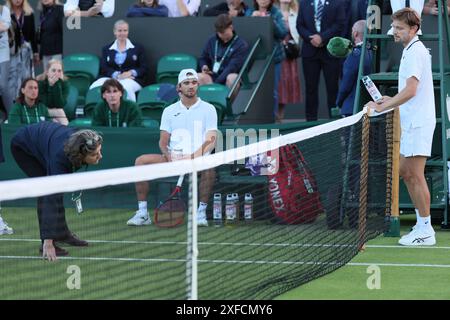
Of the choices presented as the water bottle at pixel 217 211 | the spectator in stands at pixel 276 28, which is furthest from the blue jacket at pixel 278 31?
the water bottle at pixel 217 211

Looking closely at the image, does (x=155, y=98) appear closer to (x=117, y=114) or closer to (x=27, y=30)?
(x=117, y=114)

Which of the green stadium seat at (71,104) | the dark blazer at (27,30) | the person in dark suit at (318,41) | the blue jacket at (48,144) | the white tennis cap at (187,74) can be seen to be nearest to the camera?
the blue jacket at (48,144)

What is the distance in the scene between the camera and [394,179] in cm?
1110

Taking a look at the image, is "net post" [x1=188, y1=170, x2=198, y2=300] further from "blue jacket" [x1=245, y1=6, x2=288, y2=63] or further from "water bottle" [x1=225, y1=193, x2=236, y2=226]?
"blue jacket" [x1=245, y1=6, x2=288, y2=63]

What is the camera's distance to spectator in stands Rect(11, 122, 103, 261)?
336 inches

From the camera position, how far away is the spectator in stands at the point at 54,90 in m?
15.2

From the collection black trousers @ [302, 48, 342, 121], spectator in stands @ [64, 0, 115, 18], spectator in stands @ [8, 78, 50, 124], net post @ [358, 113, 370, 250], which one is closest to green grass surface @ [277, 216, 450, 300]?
net post @ [358, 113, 370, 250]

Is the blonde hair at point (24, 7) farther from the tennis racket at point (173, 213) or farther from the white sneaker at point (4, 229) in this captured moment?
the tennis racket at point (173, 213)

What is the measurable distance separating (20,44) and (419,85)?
7559mm

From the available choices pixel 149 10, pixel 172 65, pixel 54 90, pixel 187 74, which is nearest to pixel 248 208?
pixel 187 74

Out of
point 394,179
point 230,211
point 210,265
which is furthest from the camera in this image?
point 394,179

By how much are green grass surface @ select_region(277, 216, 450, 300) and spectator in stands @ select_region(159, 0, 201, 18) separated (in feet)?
20.7

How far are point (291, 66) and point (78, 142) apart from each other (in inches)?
290

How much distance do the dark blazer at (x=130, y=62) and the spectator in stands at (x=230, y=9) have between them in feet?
3.87
